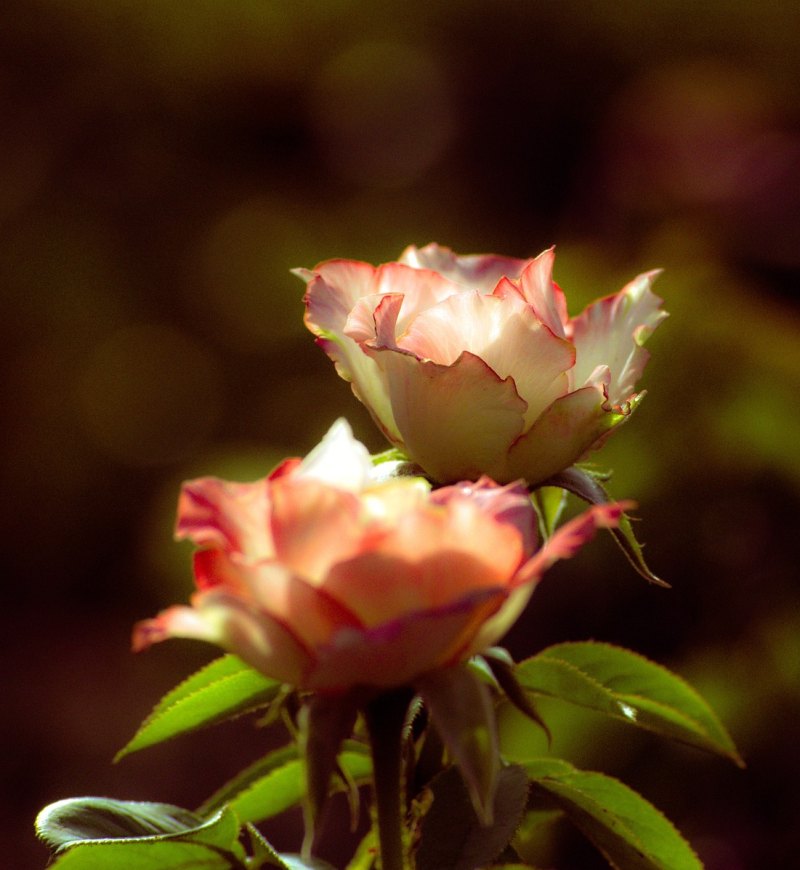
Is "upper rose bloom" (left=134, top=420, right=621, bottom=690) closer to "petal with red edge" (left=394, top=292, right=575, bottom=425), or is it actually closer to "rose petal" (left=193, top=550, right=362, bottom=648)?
"rose petal" (left=193, top=550, right=362, bottom=648)

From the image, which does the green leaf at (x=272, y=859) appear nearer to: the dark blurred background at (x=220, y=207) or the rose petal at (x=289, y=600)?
the rose petal at (x=289, y=600)

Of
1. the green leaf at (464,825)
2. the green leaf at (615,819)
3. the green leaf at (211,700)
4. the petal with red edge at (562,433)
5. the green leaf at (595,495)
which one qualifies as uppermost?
the petal with red edge at (562,433)

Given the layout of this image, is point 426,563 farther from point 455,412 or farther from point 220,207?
point 220,207

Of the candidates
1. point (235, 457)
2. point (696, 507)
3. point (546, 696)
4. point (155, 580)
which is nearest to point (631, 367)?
point (546, 696)

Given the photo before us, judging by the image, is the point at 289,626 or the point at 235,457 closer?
the point at 289,626

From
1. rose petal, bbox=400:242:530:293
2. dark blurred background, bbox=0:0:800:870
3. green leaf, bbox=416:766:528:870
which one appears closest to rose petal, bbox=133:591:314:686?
green leaf, bbox=416:766:528:870

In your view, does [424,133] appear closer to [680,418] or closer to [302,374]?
[302,374]

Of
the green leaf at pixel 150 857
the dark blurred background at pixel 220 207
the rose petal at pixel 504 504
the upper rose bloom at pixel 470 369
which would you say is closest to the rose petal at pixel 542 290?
the upper rose bloom at pixel 470 369
